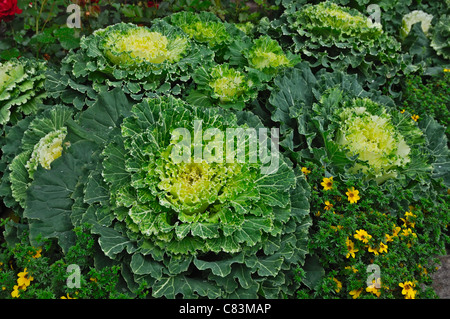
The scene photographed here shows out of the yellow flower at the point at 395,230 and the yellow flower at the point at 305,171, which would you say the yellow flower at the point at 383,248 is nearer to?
the yellow flower at the point at 395,230

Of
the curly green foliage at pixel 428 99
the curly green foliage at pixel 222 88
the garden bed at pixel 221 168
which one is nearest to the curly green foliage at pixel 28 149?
the garden bed at pixel 221 168

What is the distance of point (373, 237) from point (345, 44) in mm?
2061

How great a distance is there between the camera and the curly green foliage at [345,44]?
404cm

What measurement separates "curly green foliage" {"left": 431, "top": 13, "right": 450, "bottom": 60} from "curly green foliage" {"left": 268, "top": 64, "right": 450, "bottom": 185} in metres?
1.55

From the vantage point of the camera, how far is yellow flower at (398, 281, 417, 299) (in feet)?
8.36

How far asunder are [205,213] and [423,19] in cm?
395

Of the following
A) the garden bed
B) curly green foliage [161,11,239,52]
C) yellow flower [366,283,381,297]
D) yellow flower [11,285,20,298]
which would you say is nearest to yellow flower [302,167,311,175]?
the garden bed

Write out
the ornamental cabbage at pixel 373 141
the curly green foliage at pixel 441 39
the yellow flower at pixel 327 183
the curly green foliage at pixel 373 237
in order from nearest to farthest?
the curly green foliage at pixel 373 237 < the yellow flower at pixel 327 183 < the ornamental cabbage at pixel 373 141 < the curly green foliage at pixel 441 39

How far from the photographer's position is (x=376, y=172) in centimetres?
305

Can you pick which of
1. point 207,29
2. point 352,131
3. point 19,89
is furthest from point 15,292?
point 207,29

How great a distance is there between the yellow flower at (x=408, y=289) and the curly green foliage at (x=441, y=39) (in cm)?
310

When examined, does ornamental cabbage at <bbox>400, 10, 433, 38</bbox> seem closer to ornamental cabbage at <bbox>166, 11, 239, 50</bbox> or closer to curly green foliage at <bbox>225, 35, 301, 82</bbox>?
curly green foliage at <bbox>225, 35, 301, 82</bbox>
